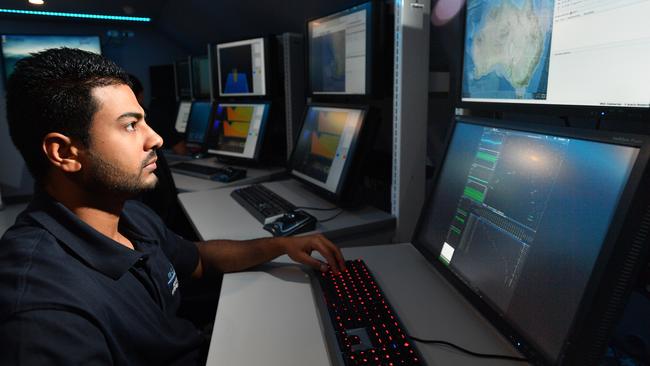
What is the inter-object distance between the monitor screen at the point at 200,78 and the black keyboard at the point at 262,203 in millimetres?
1936

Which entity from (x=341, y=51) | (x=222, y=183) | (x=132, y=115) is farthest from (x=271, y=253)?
(x=222, y=183)

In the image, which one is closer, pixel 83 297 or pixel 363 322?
pixel 83 297

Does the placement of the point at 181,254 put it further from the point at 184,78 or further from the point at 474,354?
the point at 184,78

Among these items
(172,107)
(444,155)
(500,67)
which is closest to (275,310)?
(444,155)

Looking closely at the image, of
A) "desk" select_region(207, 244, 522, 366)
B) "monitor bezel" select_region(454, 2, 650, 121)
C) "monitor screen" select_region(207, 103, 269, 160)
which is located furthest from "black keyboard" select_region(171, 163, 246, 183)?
"monitor bezel" select_region(454, 2, 650, 121)

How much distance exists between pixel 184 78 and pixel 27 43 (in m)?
2.43

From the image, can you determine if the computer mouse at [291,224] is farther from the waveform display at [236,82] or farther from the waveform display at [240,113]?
the waveform display at [236,82]

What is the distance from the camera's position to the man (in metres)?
0.60

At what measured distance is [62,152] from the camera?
782mm

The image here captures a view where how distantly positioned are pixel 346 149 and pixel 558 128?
0.84 m

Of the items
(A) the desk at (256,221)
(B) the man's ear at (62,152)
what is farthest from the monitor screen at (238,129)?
(B) the man's ear at (62,152)

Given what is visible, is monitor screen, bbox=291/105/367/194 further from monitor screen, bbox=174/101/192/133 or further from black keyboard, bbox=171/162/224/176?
monitor screen, bbox=174/101/192/133

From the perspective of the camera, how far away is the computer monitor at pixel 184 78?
13.3 feet

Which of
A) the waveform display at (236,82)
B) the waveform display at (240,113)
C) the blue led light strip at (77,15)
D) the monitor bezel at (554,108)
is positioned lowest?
the waveform display at (240,113)
